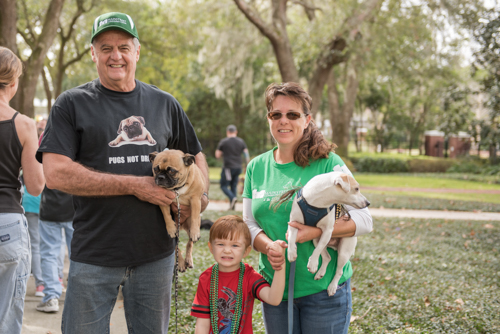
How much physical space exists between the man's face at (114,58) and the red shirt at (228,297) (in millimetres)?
1286

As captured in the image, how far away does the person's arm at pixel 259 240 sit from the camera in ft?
7.68

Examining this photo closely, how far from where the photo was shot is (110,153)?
2.39 meters

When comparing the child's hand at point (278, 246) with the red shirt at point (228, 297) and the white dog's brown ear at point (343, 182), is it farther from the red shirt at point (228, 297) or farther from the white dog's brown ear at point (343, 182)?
the white dog's brown ear at point (343, 182)

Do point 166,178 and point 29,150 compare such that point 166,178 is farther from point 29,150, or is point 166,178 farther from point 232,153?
point 232,153

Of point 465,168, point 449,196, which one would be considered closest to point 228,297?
point 449,196

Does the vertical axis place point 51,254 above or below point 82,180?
below

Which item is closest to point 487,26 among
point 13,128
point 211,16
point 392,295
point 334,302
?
point 392,295

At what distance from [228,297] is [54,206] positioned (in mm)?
3496

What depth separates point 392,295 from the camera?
5.64 meters

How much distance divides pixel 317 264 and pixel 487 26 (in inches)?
374

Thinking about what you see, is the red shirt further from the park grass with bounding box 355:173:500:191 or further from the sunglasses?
the park grass with bounding box 355:173:500:191

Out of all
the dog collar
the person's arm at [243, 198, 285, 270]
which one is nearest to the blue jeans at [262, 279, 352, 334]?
the person's arm at [243, 198, 285, 270]

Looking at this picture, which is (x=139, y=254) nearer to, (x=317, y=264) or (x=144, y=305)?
(x=144, y=305)

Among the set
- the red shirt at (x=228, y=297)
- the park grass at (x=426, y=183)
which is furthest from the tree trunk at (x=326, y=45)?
the red shirt at (x=228, y=297)
